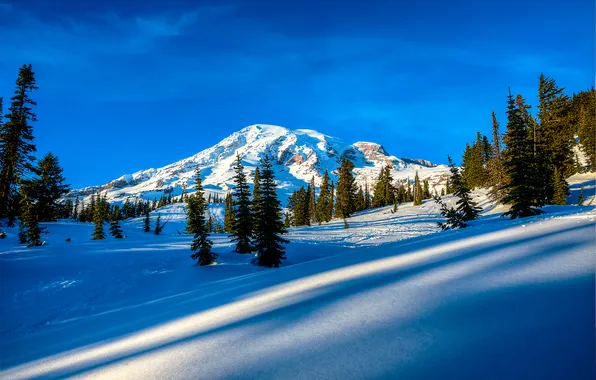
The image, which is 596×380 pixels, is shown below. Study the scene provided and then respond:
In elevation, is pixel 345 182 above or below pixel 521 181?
above

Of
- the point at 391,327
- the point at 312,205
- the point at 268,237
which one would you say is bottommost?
the point at 268,237

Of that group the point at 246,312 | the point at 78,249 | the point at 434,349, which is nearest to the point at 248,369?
the point at 434,349

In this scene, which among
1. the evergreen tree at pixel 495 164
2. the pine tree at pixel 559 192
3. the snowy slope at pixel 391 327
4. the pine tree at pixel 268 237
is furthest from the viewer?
the evergreen tree at pixel 495 164

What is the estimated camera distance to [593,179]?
119ft

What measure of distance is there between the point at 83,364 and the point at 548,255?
7626mm

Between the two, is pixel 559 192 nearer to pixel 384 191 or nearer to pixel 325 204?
pixel 325 204

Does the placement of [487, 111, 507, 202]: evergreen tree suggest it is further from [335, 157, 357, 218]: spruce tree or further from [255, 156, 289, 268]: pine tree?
[255, 156, 289, 268]: pine tree

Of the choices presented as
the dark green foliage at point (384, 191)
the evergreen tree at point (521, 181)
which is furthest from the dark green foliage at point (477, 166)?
the evergreen tree at point (521, 181)

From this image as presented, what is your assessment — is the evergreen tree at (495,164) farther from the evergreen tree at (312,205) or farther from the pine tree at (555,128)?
the evergreen tree at (312,205)

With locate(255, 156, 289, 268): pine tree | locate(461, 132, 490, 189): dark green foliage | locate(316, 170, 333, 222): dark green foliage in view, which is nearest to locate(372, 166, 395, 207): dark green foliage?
locate(461, 132, 490, 189): dark green foliage

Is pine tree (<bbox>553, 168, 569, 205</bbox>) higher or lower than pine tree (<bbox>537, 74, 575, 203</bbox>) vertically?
lower

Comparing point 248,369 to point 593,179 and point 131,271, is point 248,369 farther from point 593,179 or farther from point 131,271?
point 593,179

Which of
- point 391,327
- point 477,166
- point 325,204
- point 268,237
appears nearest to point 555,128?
point 477,166

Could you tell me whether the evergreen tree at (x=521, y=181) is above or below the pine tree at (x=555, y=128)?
below
